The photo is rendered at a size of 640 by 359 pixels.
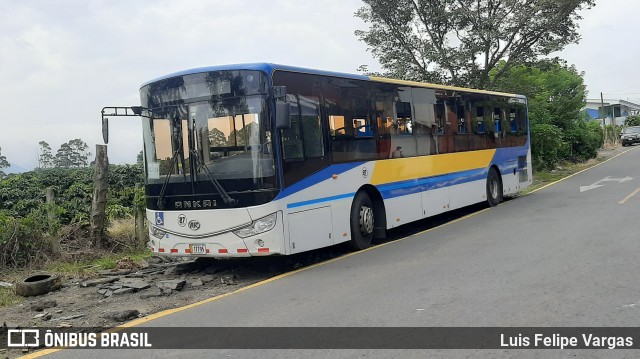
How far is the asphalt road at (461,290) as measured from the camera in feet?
17.7

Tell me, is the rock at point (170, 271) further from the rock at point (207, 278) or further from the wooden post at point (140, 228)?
the wooden post at point (140, 228)

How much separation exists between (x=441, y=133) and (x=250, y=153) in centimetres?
642

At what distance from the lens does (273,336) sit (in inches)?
215

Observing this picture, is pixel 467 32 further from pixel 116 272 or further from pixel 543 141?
pixel 116 272

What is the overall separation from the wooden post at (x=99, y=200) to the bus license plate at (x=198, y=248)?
→ 9.76 feet

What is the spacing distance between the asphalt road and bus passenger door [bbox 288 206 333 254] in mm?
402

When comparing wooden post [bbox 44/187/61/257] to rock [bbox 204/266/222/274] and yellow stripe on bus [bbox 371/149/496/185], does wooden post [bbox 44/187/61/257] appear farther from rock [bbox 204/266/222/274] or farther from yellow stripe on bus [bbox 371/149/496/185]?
yellow stripe on bus [bbox 371/149/496/185]

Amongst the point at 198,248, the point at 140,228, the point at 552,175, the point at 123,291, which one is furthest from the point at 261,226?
the point at 552,175

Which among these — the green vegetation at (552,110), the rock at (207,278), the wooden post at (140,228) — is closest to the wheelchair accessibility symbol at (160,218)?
the rock at (207,278)

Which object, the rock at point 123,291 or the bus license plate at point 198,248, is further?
the bus license plate at point 198,248

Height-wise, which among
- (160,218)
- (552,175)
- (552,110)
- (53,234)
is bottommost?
(552,175)

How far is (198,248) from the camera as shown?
8.50 metres

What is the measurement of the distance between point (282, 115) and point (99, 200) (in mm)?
4538

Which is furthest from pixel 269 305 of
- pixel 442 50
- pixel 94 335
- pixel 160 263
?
pixel 442 50
